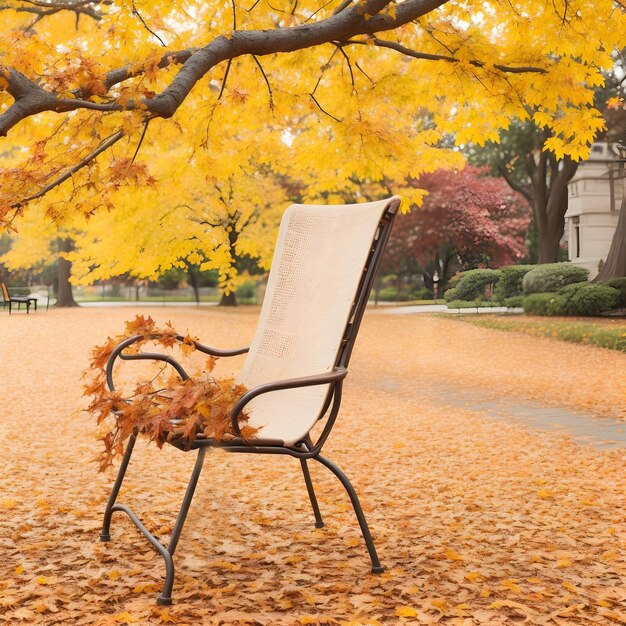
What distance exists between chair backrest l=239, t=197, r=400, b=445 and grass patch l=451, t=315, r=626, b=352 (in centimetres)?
906

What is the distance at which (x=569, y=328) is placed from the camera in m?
13.2

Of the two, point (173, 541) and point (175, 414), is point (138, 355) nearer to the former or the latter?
point (175, 414)

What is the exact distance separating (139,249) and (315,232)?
652 centimetres

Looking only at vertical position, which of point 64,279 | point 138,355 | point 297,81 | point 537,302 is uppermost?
point 297,81

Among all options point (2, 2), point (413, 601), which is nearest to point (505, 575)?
point (413, 601)

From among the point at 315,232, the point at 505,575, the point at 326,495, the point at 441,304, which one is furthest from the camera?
the point at 441,304

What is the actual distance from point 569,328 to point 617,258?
8.89 feet

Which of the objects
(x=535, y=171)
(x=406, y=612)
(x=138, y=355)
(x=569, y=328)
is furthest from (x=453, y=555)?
(x=535, y=171)

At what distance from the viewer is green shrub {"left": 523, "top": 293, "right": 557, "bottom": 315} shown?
14.4m

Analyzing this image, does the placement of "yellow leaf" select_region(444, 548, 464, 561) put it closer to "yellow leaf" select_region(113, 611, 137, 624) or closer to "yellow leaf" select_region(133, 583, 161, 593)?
"yellow leaf" select_region(133, 583, 161, 593)

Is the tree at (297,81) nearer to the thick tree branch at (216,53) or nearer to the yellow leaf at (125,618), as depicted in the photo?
the thick tree branch at (216,53)

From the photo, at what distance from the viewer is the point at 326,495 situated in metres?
3.97

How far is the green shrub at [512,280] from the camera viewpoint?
1491cm

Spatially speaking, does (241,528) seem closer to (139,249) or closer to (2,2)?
(139,249)
